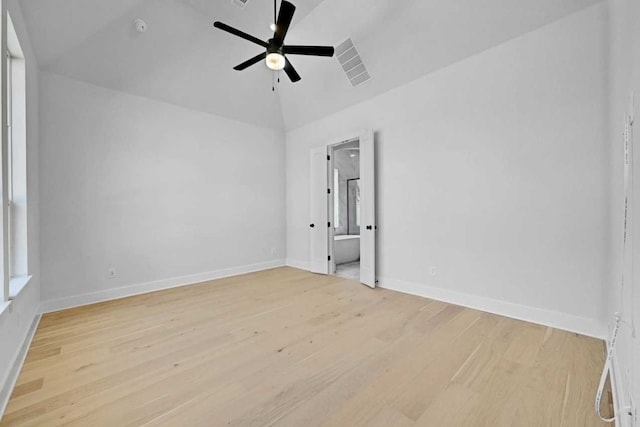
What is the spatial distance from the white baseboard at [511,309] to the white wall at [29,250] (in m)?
3.93

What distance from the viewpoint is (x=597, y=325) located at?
2.45 metres

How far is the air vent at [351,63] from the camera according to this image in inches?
148

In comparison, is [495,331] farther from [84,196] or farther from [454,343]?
[84,196]

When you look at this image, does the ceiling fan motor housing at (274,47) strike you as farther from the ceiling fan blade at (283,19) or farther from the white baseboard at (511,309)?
the white baseboard at (511,309)

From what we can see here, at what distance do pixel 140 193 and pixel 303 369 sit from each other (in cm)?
357

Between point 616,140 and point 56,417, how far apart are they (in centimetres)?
433

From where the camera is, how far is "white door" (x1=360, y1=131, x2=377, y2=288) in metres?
4.09

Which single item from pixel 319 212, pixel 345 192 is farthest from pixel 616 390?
pixel 345 192

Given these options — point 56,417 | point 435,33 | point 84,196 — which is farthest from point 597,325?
point 84,196

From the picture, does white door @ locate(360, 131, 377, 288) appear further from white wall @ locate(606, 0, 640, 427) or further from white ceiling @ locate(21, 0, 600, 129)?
white wall @ locate(606, 0, 640, 427)

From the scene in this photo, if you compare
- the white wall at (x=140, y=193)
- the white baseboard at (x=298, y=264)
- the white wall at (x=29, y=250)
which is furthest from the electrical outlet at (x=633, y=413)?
the white wall at (x=140, y=193)

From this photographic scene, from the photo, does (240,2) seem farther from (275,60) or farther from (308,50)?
(308,50)

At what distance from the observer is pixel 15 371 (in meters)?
1.95

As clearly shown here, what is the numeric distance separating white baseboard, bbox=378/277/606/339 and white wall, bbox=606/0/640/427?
0.73 feet
